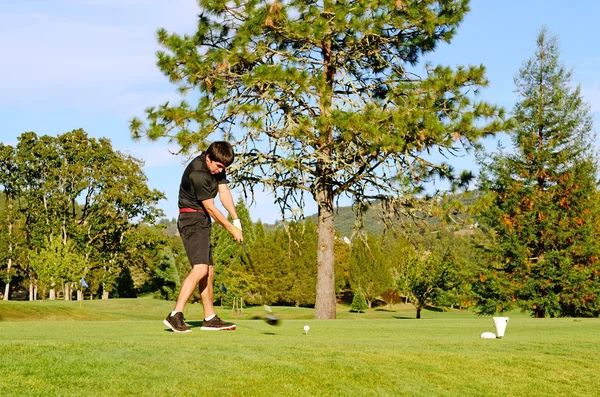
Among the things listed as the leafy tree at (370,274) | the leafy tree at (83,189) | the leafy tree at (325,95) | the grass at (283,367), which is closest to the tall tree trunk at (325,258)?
the leafy tree at (325,95)

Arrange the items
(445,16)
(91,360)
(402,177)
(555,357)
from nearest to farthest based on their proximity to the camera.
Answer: (91,360) → (555,357) → (402,177) → (445,16)

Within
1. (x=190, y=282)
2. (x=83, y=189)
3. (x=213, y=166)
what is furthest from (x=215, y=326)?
(x=83, y=189)

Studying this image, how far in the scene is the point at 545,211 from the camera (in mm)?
33375

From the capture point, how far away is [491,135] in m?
21.1

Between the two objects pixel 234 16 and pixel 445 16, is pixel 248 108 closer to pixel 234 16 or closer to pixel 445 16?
pixel 234 16

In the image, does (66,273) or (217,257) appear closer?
(66,273)

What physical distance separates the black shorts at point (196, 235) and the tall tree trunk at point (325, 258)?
12.5m

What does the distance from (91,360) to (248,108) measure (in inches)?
616

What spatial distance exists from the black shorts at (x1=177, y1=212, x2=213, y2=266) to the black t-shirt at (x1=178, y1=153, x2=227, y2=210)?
131 mm

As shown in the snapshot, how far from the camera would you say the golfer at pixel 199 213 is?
26.4 ft

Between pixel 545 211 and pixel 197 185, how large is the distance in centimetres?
2872

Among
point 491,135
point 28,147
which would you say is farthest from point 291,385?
point 28,147

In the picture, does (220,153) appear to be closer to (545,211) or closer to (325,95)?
(325,95)

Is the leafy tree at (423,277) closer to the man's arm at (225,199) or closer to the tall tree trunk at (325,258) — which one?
the tall tree trunk at (325,258)
